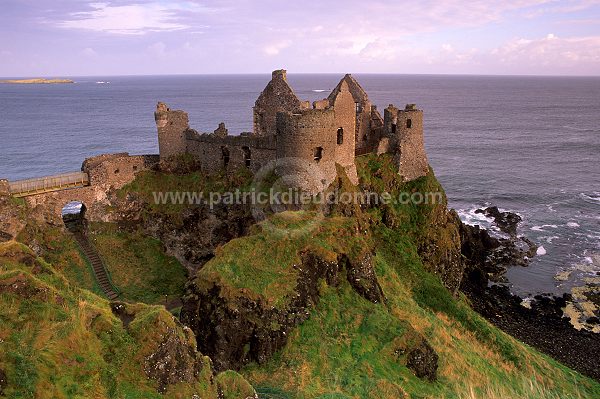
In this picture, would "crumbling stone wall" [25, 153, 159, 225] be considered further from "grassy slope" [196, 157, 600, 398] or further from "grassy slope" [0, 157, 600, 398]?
"grassy slope" [196, 157, 600, 398]

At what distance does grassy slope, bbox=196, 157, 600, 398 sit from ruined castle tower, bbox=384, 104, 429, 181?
9596mm

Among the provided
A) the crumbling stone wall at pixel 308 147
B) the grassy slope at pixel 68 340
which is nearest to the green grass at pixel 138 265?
the crumbling stone wall at pixel 308 147

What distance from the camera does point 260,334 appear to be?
20.2 m

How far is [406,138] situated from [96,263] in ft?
82.2

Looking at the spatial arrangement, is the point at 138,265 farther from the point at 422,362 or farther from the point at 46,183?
the point at 422,362

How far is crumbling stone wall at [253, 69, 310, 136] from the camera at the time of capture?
36438 mm

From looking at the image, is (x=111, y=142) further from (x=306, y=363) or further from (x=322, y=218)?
(x=306, y=363)

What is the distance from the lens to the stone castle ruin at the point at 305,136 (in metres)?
29.5

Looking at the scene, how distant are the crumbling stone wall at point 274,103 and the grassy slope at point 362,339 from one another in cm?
1258

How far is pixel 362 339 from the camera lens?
2094 cm

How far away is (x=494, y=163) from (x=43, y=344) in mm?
91281

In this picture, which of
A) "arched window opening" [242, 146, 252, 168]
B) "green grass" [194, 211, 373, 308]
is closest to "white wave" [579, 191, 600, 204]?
"arched window opening" [242, 146, 252, 168]

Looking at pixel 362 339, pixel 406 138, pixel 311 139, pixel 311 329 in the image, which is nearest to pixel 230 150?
pixel 311 139

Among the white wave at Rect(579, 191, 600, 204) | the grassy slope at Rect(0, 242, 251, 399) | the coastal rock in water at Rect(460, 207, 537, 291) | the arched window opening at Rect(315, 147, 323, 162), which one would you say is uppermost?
the arched window opening at Rect(315, 147, 323, 162)
